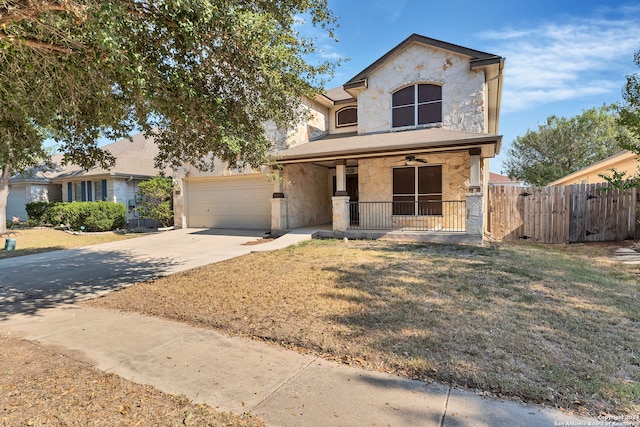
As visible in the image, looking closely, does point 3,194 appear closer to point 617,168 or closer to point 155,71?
point 155,71

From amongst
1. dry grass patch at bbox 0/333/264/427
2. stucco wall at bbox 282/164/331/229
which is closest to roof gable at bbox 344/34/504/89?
stucco wall at bbox 282/164/331/229

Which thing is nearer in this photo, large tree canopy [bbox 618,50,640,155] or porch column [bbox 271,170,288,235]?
large tree canopy [bbox 618,50,640,155]

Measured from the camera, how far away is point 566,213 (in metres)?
11.4

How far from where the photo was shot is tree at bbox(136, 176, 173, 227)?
1644 centimetres

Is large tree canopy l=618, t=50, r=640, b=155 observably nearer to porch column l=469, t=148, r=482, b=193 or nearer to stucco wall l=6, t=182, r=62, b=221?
porch column l=469, t=148, r=482, b=193

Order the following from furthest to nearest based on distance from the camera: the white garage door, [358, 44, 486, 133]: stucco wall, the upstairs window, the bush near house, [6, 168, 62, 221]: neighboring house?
1. [6, 168, 62, 221]: neighboring house
2. the bush near house
3. the white garage door
4. the upstairs window
5. [358, 44, 486, 133]: stucco wall

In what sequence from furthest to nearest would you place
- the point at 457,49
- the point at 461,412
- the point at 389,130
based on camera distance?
the point at 389,130 → the point at 457,49 → the point at 461,412

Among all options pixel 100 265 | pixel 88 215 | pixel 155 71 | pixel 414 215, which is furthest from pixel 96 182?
pixel 155 71

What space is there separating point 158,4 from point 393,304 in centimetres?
510

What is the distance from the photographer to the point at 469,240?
10641mm

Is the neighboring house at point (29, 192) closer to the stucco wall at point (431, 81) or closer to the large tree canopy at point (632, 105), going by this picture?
the stucco wall at point (431, 81)

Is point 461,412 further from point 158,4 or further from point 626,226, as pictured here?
point 626,226

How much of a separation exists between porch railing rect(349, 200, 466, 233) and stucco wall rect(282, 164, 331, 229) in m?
2.65

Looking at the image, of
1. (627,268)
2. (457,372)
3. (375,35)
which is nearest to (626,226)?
(627,268)
